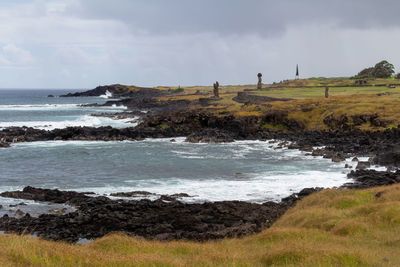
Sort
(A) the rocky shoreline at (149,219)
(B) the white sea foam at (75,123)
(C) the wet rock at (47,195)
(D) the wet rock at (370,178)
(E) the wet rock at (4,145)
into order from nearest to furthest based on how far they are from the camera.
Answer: (A) the rocky shoreline at (149,219), (C) the wet rock at (47,195), (D) the wet rock at (370,178), (E) the wet rock at (4,145), (B) the white sea foam at (75,123)

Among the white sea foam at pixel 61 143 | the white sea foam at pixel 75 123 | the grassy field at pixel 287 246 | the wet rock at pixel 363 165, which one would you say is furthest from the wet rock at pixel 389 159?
the white sea foam at pixel 75 123

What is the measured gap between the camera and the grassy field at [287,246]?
8.76 m

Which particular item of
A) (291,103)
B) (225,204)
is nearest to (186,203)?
(225,204)

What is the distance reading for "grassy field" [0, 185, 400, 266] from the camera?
876 centimetres

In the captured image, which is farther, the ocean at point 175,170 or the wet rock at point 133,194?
the ocean at point 175,170

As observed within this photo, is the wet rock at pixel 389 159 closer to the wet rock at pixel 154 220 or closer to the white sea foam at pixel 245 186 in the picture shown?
the white sea foam at pixel 245 186

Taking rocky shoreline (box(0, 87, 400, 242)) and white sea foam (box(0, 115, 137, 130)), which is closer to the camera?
rocky shoreline (box(0, 87, 400, 242))

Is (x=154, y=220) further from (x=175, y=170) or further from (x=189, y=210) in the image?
(x=175, y=170)

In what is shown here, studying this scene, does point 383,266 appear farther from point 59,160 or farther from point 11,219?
point 59,160

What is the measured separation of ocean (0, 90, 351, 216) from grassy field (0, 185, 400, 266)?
21.6 ft

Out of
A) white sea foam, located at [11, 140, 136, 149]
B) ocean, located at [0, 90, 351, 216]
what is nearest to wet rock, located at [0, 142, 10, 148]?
white sea foam, located at [11, 140, 136, 149]

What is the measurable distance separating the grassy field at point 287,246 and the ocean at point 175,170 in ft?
21.6

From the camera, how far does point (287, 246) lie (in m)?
10.0

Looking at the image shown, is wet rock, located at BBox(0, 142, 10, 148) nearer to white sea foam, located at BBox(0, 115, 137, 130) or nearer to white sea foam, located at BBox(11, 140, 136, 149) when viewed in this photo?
white sea foam, located at BBox(11, 140, 136, 149)
